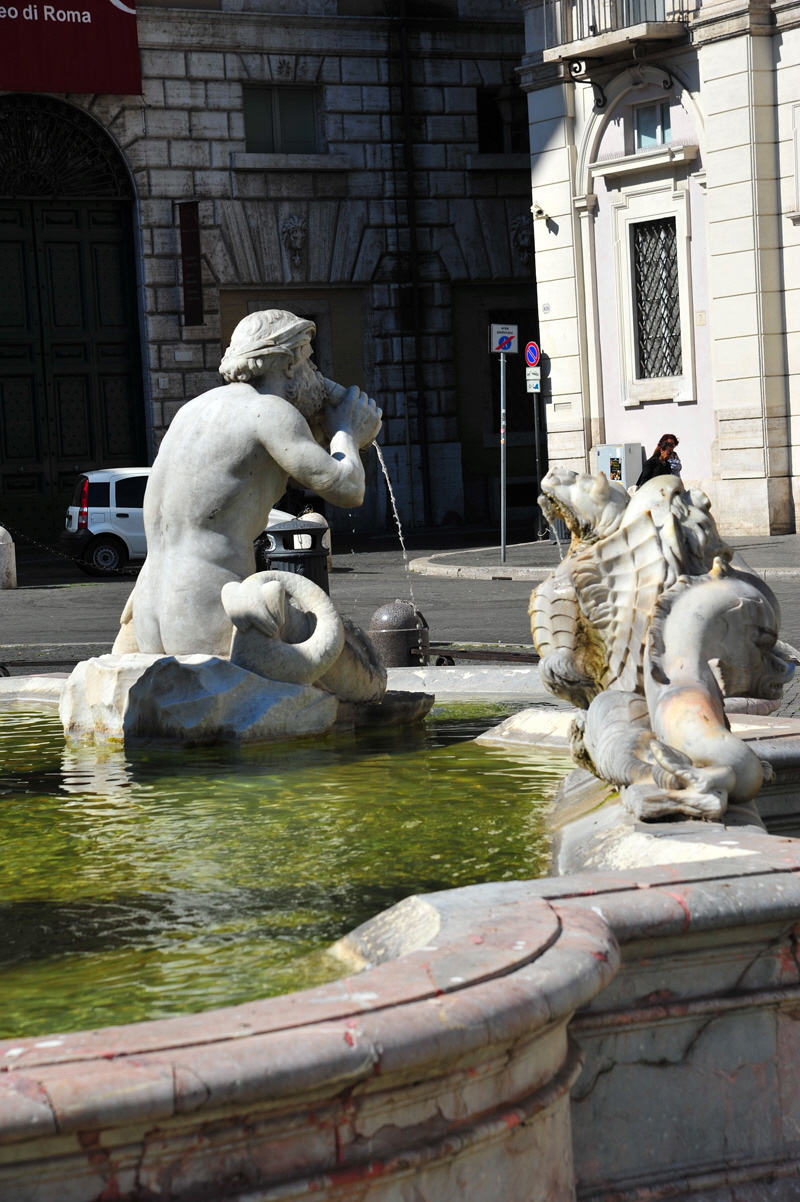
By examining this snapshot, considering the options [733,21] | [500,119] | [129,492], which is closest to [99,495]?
[129,492]

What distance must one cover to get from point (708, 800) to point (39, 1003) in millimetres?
1240

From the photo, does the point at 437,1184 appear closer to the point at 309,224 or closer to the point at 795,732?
the point at 795,732

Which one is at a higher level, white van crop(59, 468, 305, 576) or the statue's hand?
the statue's hand

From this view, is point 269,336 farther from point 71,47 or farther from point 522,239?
point 522,239

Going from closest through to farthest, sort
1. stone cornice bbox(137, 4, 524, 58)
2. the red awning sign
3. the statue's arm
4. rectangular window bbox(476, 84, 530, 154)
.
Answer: the statue's arm < the red awning sign < stone cornice bbox(137, 4, 524, 58) < rectangular window bbox(476, 84, 530, 154)

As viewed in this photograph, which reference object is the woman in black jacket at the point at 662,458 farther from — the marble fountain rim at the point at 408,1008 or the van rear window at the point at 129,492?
the marble fountain rim at the point at 408,1008

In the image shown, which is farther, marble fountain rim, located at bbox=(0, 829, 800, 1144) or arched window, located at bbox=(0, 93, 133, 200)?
arched window, located at bbox=(0, 93, 133, 200)

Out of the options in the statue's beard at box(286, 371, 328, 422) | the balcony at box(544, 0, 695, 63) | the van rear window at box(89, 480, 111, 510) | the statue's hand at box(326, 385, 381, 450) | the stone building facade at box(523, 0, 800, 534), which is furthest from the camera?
the van rear window at box(89, 480, 111, 510)

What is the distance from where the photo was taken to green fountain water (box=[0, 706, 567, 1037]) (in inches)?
113

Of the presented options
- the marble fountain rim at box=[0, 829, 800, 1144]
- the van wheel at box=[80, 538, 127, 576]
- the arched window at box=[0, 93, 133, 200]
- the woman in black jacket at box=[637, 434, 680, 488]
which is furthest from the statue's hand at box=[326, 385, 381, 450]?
the arched window at box=[0, 93, 133, 200]

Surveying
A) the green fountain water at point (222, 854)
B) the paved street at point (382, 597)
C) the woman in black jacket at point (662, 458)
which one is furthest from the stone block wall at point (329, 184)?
the green fountain water at point (222, 854)

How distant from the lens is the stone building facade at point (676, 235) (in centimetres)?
2008

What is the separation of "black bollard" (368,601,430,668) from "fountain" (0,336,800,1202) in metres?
1.44

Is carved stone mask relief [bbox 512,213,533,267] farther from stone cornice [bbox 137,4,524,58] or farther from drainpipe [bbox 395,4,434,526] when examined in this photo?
stone cornice [bbox 137,4,524,58]
